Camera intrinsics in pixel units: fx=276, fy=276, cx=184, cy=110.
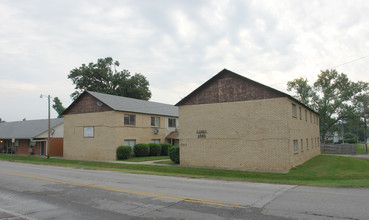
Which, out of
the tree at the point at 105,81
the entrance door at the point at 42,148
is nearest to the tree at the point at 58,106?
the tree at the point at 105,81

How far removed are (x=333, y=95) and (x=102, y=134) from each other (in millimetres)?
45215

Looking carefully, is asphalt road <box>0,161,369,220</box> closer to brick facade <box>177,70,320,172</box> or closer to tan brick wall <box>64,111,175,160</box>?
brick facade <box>177,70,320,172</box>

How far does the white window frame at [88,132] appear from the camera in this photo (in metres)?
30.9

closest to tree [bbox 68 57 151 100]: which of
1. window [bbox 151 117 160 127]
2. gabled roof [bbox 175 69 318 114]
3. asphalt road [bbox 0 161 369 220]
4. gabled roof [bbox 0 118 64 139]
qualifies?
gabled roof [bbox 0 118 64 139]

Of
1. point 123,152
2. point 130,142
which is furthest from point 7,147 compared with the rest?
point 123,152

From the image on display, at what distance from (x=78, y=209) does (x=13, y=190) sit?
523 cm

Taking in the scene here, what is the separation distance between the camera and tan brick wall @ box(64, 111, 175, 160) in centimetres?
2920

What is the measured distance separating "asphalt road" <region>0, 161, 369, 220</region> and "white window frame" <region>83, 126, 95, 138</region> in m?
18.8

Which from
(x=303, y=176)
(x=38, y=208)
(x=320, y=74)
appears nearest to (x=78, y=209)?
(x=38, y=208)

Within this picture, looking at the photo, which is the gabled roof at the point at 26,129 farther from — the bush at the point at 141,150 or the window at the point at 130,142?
the bush at the point at 141,150

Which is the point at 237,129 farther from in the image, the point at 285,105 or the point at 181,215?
the point at 181,215

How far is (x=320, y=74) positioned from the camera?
54969 mm

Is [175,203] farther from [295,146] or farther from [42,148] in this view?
[42,148]

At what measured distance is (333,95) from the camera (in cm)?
5384
